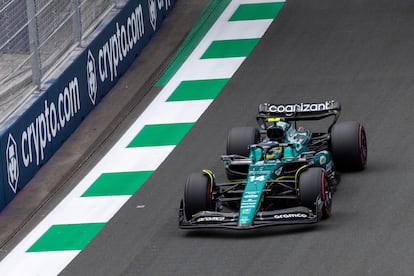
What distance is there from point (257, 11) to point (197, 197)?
28.9 feet

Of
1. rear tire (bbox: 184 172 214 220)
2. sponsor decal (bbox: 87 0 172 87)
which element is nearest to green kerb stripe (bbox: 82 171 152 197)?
rear tire (bbox: 184 172 214 220)

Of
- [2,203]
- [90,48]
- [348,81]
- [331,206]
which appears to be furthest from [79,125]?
[331,206]

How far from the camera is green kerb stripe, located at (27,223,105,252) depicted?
48.0ft

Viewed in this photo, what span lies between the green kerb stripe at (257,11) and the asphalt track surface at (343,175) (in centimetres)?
26

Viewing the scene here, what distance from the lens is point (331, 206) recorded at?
14031mm

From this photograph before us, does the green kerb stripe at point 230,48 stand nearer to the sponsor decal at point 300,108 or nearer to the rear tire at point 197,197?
the sponsor decal at point 300,108

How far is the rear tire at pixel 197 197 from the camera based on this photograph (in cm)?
1386

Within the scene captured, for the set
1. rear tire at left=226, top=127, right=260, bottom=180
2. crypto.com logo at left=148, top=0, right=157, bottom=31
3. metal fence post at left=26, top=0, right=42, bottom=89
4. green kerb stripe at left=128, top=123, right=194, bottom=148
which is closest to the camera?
rear tire at left=226, top=127, right=260, bottom=180

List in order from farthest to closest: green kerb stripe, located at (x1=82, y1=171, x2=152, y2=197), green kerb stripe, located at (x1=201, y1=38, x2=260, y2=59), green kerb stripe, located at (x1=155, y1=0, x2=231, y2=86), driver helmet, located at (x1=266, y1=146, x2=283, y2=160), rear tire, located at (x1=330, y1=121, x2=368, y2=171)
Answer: green kerb stripe, located at (x1=201, y1=38, x2=260, y2=59), green kerb stripe, located at (x1=155, y1=0, x2=231, y2=86), green kerb stripe, located at (x1=82, y1=171, x2=152, y2=197), rear tire, located at (x1=330, y1=121, x2=368, y2=171), driver helmet, located at (x1=266, y1=146, x2=283, y2=160)

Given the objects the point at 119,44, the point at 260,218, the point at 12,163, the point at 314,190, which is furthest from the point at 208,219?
the point at 119,44

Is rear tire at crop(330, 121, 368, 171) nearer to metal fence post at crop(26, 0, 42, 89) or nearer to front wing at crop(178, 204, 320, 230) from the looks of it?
front wing at crop(178, 204, 320, 230)

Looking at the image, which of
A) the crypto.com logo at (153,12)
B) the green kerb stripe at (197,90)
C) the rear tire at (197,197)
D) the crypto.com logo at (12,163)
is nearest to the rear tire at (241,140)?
the rear tire at (197,197)

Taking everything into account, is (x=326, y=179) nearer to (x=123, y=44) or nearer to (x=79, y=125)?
(x=79, y=125)

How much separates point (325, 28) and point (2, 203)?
7214 mm
